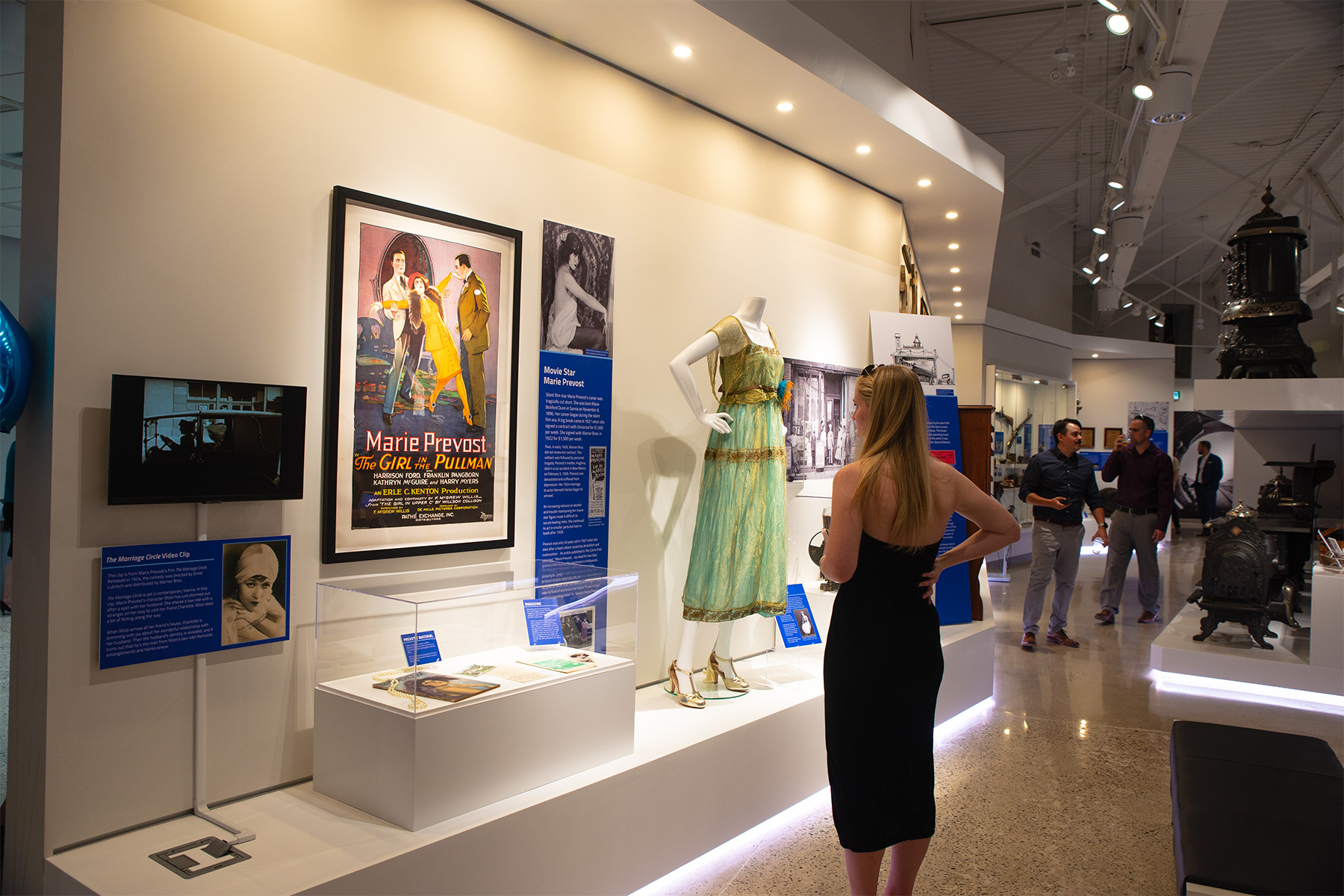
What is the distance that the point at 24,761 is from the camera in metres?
2.47

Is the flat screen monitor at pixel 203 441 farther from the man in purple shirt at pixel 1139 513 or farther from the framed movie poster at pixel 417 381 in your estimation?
the man in purple shirt at pixel 1139 513

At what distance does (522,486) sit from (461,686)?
3.90ft

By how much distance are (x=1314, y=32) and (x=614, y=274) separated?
8846 millimetres

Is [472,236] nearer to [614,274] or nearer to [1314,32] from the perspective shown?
[614,274]

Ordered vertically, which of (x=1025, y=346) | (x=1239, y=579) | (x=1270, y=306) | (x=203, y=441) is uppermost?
(x=1025, y=346)

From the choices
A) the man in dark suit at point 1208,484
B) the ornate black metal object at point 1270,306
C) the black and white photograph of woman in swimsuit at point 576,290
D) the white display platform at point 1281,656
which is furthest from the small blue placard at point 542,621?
the man in dark suit at point 1208,484

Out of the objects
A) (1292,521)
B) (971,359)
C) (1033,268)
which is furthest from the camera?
(1033,268)

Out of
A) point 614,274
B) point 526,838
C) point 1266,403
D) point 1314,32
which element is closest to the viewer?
point 526,838

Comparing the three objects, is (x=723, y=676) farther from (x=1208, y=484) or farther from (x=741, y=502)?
(x=1208, y=484)

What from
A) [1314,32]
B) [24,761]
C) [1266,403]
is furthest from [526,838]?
[1314,32]

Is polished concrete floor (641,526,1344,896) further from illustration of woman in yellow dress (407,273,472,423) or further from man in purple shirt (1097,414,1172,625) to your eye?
illustration of woman in yellow dress (407,273,472,423)

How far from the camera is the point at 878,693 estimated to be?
250 centimetres

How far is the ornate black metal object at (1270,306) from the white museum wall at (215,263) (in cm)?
520

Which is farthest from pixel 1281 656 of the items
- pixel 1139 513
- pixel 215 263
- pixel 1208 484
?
pixel 1208 484
